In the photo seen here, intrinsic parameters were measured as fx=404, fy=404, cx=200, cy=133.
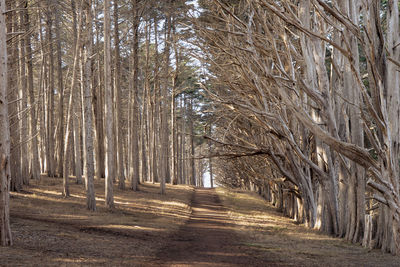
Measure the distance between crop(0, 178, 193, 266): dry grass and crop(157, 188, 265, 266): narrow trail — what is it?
411 millimetres

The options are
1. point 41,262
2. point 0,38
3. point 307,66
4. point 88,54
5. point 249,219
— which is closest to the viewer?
point 41,262

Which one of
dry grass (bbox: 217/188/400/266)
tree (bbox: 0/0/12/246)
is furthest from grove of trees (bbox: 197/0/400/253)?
tree (bbox: 0/0/12/246)

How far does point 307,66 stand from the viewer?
9891 mm

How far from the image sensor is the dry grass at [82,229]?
8344 mm

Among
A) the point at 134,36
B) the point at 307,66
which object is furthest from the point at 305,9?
the point at 134,36

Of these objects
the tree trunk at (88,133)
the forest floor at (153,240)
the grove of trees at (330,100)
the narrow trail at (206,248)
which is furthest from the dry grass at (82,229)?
the grove of trees at (330,100)

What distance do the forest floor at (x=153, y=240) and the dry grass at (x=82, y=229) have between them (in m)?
0.02

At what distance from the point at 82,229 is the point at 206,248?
401cm

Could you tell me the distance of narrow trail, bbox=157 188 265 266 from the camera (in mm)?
8703

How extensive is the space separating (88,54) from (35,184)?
8810 millimetres

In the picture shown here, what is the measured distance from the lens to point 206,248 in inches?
414

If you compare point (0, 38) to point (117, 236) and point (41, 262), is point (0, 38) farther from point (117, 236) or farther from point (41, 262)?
point (117, 236)

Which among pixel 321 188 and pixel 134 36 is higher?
pixel 134 36

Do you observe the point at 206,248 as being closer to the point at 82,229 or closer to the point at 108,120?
the point at 82,229
